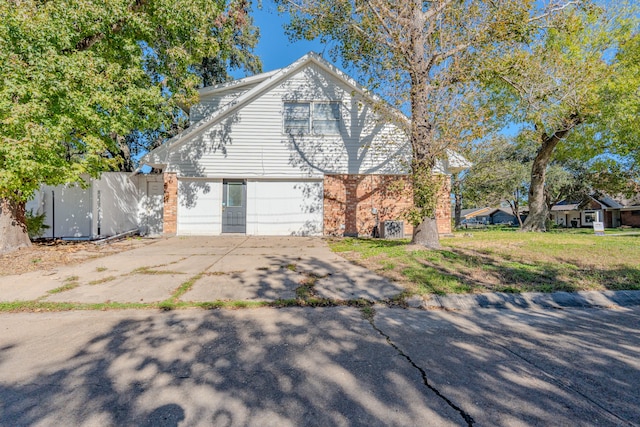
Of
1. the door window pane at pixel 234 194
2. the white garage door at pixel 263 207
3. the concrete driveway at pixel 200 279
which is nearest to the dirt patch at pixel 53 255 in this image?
the concrete driveway at pixel 200 279

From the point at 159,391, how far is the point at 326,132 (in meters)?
10.7

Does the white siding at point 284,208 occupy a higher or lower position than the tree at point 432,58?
lower

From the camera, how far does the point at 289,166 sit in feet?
39.1

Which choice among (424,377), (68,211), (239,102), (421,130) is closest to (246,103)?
(239,102)

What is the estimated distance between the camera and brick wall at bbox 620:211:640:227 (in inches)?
1457

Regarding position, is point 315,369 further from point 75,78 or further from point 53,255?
point 75,78

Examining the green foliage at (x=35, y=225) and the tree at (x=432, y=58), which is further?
the green foliage at (x=35, y=225)

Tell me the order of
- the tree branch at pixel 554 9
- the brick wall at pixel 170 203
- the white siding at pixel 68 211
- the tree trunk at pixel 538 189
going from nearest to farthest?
1. the tree branch at pixel 554 9
2. the white siding at pixel 68 211
3. the brick wall at pixel 170 203
4. the tree trunk at pixel 538 189

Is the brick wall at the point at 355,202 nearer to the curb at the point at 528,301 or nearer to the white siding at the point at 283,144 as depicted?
the white siding at the point at 283,144

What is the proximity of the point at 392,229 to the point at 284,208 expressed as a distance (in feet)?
13.7

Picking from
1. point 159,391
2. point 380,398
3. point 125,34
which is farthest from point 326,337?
point 125,34

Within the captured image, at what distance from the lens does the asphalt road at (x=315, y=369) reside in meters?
2.17

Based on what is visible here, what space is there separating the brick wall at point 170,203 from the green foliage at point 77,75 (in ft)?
8.68

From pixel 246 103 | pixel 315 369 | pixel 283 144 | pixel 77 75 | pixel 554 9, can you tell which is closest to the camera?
Answer: pixel 315 369
